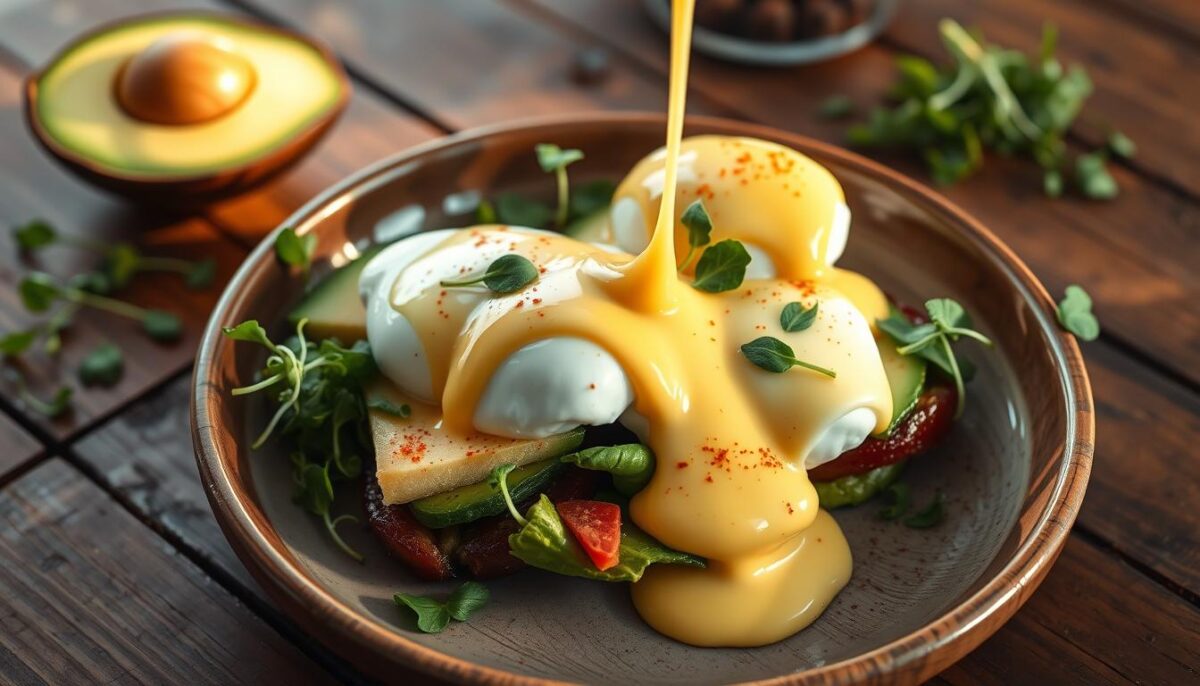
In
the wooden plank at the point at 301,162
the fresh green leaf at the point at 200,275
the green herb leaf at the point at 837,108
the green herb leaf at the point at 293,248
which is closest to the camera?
the green herb leaf at the point at 293,248

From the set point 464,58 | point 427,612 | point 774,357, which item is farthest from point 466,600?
point 464,58

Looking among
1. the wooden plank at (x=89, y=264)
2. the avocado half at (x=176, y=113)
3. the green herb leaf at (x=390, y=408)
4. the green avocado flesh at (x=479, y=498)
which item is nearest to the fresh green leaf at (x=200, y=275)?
the wooden plank at (x=89, y=264)

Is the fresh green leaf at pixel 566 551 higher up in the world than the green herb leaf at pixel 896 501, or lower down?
higher up

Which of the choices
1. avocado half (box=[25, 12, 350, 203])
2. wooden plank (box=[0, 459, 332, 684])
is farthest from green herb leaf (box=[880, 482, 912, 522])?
avocado half (box=[25, 12, 350, 203])

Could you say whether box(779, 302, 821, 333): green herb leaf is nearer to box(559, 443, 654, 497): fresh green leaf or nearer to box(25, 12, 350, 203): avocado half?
box(559, 443, 654, 497): fresh green leaf

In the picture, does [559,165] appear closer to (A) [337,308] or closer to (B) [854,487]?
(A) [337,308]

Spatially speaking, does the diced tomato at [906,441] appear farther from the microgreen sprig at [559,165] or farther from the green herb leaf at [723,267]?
the microgreen sprig at [559,165]
